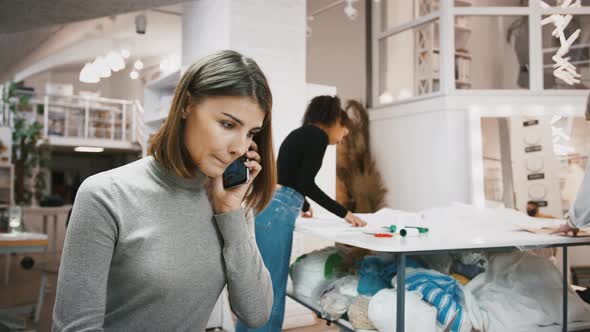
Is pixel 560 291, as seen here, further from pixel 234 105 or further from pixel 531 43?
pixel 531 43

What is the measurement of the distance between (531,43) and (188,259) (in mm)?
4935

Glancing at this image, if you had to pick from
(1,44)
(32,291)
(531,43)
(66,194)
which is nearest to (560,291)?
(531,43)

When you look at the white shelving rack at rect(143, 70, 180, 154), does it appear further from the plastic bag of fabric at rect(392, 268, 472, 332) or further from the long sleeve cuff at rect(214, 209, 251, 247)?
the long sleeve cuff at rect(214, 209, 251, 247)

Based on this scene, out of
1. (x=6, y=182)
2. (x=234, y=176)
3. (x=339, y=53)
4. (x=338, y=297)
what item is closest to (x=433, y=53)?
(x=339, y=53)

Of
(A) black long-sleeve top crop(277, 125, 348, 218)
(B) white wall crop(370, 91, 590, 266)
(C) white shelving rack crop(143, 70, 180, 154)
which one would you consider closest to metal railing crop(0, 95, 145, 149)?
(C) white shelving rack crop(143, 70, 180, 154)

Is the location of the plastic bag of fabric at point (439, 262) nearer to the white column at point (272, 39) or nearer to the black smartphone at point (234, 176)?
the black smartphone at point (234, 176)

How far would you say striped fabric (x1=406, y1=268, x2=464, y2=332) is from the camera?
1806 millimetres

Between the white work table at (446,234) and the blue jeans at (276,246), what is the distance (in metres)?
0.10

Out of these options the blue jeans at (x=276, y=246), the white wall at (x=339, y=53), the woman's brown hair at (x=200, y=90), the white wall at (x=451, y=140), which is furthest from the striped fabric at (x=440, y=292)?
the white wall at (x=339, y=53)

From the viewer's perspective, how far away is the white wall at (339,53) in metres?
6.38

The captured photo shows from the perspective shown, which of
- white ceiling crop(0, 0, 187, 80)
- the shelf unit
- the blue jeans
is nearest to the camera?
the blue jeans

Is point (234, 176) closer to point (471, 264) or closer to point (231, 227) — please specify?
point (231, 227)

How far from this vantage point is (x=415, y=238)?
202 cm

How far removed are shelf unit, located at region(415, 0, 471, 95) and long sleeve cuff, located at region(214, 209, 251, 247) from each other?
14.6 feet
